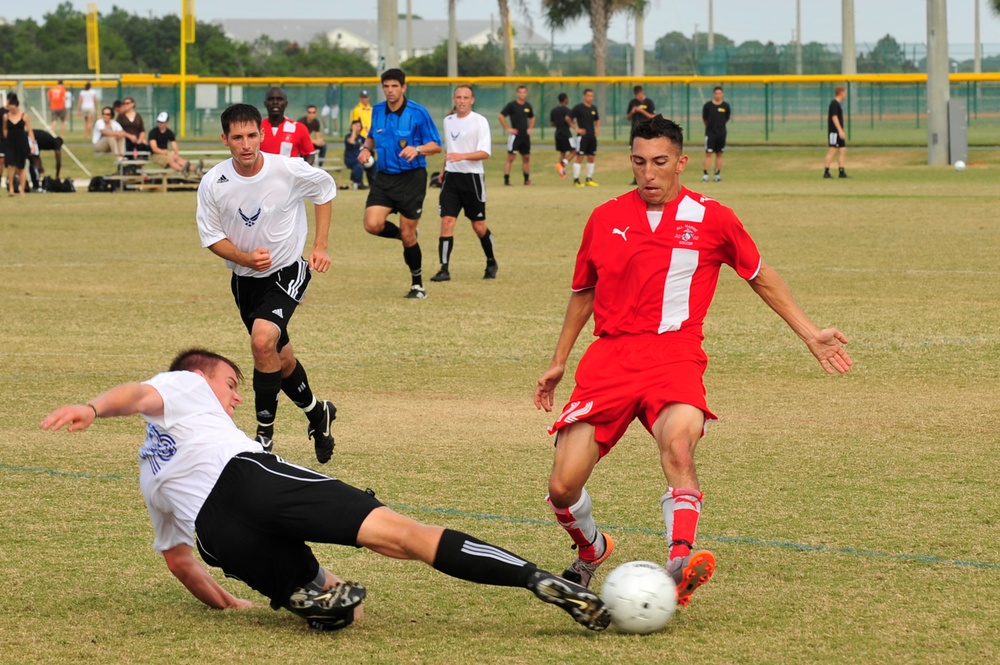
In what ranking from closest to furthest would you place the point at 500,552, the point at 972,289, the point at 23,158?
the point at 500,552, the point at 972,289, the point at 23,158

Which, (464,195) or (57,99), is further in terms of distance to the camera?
(57,99)

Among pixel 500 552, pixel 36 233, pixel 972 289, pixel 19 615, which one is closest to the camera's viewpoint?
pixel 500 552

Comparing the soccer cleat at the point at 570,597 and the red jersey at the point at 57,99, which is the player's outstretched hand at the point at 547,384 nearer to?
the soccer cleat at the point at 570,597

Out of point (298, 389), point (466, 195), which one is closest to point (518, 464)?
→ point (298, 389)

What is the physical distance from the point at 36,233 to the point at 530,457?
621 inches

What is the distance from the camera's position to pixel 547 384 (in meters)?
5.92

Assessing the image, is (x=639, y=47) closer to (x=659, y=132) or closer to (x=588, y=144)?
(x=588, y=144)

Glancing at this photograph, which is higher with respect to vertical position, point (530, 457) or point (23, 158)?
point (23, 158)

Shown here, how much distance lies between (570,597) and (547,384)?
1237mm

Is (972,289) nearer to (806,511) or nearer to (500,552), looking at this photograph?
(806,511)

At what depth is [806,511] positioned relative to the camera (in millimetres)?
6770

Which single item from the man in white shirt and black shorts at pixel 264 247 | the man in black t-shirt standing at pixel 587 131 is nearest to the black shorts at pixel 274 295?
the man in white shirt and black shorts at pixel 264 247

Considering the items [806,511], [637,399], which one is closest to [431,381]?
[806,511]

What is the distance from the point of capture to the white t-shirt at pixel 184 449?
16.6ft
